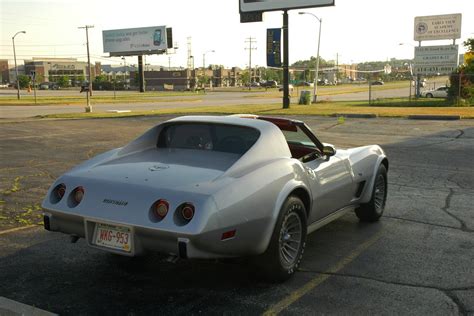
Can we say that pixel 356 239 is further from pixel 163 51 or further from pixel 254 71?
pixel 254 71

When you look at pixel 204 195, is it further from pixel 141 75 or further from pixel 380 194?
pixel 141 75

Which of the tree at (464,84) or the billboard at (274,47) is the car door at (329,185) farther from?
the tree at (464,84)

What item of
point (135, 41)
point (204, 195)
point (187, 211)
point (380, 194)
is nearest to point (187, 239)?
point (187, 211)

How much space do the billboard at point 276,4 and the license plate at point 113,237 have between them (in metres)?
25.2

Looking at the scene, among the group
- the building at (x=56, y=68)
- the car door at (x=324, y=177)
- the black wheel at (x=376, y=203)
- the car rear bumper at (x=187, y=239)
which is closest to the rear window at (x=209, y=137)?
the car door at (x=324, y=177)

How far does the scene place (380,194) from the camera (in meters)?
6.41

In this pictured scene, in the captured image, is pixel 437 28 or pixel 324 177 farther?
pixel 437 28

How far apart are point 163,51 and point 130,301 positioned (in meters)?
96.3

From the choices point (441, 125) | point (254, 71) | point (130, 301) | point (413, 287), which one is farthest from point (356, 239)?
point (254, 71)

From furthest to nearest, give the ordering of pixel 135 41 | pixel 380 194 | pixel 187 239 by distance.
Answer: pixel 135 41
pixel 380 194
pixel 187 239

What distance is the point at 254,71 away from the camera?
18988cm

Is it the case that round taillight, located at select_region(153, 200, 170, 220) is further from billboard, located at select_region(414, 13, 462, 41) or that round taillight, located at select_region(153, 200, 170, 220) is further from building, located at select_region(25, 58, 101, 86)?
building, located at select_region(25, 58, 101, 86)

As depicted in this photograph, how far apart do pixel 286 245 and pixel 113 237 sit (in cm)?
148

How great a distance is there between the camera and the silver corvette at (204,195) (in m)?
3.56
